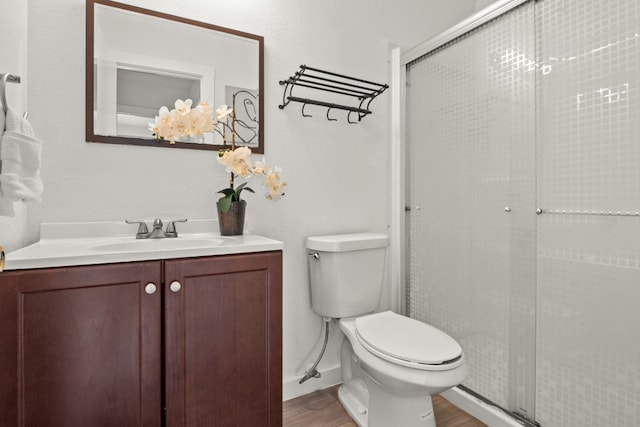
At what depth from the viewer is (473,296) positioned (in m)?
1.65

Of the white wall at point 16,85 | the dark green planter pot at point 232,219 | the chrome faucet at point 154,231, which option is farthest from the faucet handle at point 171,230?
the white wall at point 16,85

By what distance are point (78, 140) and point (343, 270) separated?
1261 mm

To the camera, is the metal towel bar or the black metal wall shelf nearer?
the metal towel bar

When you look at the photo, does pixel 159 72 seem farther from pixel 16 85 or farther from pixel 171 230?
pixel 171 230

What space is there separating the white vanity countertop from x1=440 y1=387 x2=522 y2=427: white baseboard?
4.05ft

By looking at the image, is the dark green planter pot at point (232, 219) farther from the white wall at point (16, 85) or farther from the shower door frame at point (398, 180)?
the shower door frame at point (398, 180)

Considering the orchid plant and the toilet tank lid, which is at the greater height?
the orchid plant

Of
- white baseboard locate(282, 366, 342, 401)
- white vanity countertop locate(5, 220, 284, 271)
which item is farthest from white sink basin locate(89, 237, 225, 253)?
white baseboard locate(282, 366, 342, 401)

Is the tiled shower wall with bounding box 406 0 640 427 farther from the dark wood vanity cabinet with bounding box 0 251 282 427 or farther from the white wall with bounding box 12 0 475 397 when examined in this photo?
the dark wood vanity cabinet with bounding box 0 251 282 427

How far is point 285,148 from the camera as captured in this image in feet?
5.73

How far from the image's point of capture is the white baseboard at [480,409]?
57.6 inches

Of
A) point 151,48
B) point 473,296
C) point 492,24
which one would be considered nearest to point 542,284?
point 473,296

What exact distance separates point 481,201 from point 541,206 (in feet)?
0.89

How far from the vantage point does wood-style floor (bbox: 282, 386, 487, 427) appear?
155 centimetres
